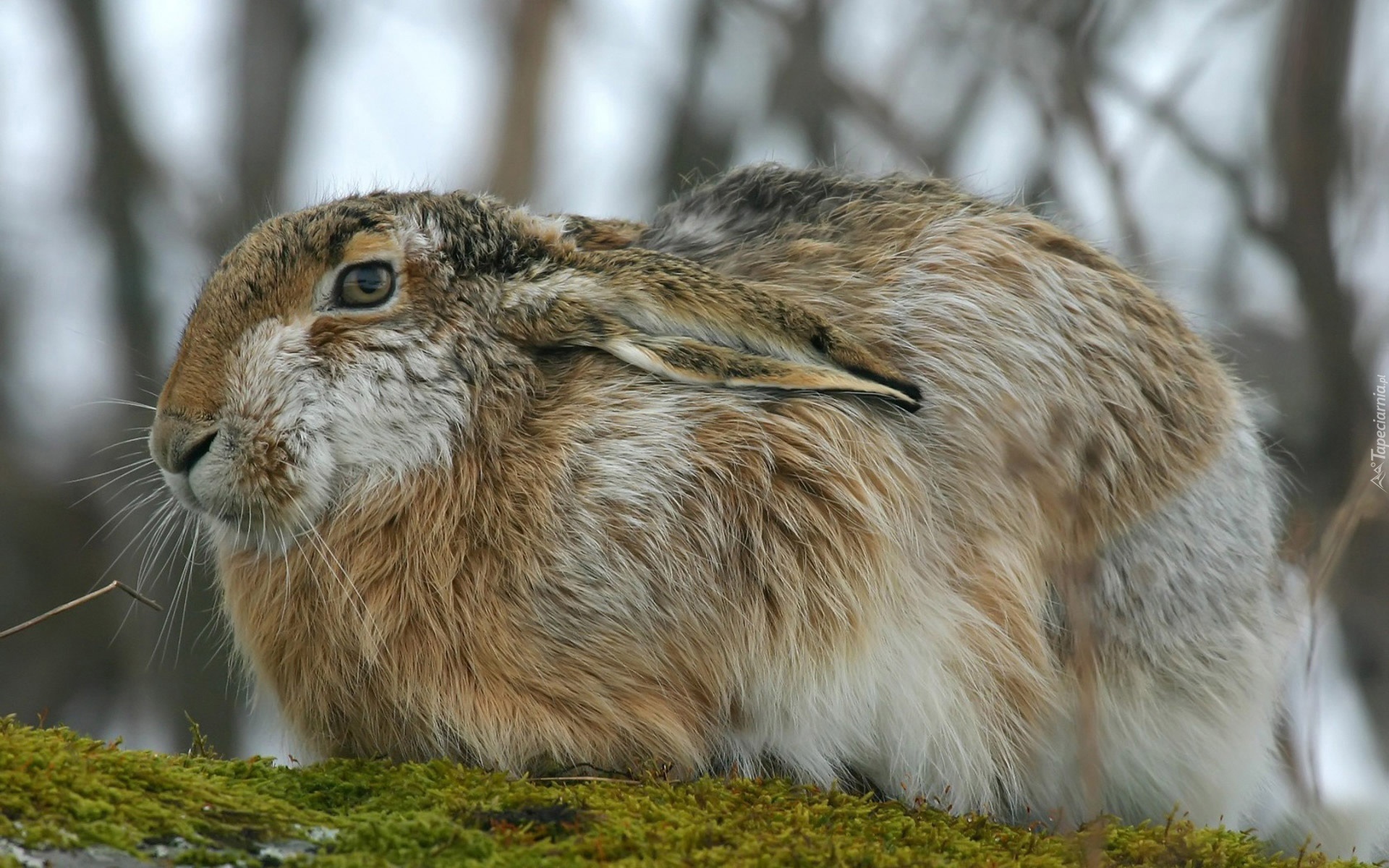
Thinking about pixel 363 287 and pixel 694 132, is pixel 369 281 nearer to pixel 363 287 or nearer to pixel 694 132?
pixel 363 287

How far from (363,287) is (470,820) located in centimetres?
192

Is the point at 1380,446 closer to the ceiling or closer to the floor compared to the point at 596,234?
closer to the floor

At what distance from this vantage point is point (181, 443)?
13.5 feet

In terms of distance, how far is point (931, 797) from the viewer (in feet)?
13.5

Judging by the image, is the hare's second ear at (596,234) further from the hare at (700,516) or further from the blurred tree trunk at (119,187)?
the blurred tree trunk at (119,187)

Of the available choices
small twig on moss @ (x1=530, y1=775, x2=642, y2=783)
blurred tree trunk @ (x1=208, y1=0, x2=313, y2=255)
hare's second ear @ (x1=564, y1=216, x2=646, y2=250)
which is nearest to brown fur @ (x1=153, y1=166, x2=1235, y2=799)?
small twig on moss @ (x1=530, y1=775, x2=642, y2=783)

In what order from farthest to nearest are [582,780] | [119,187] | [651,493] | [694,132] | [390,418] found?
[694,132]
[119,187]
[390,418]
[651,493]
[582,780]

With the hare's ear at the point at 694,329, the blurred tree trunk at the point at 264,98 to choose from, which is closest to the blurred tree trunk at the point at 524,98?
the blurred tree trunk at the point at 264,98

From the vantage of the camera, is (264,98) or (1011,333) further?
Result: (264,98)

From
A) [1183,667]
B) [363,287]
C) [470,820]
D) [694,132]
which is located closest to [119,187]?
[694,132]

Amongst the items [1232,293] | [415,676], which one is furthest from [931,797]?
[1232,293]

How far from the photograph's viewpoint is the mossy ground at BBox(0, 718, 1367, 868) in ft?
9.37

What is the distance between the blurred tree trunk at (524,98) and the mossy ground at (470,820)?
21.0ft

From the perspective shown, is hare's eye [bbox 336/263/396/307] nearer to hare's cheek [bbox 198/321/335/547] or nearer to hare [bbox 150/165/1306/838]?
hare [bbox 150/165/1306/838]
